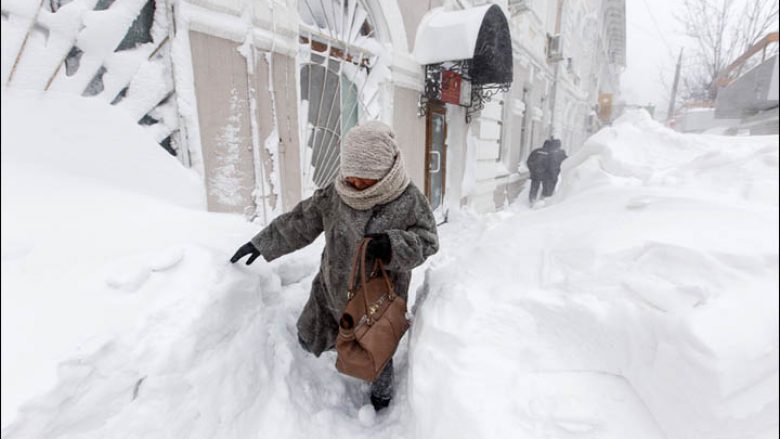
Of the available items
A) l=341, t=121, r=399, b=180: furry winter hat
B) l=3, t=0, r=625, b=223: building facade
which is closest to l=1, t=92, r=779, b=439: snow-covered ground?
l=3, t=0, r=625, b=223: building facade

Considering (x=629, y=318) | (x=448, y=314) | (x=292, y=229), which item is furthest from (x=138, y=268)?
(x=629, y=318)

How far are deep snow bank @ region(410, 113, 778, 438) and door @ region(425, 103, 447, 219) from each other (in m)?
4.03

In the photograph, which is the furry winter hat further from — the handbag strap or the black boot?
the black boot

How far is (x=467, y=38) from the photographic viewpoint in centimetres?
463

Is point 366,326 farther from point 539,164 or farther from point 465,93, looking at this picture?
point 539,164

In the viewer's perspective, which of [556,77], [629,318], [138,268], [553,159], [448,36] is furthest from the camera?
[556,77]

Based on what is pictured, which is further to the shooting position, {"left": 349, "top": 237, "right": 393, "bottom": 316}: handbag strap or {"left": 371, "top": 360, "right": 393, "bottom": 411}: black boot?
{"left": 371, "top": 360, "right": 393, "bottom": 411}: black boot

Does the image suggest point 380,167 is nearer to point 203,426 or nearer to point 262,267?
point 262,267

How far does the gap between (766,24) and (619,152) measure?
91 centimetres

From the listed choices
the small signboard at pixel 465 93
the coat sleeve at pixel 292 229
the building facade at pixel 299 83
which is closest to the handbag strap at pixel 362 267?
the coat sleeve at pixel 292 229

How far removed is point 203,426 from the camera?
1331 millimetres

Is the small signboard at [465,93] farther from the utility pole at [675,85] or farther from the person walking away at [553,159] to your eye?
the utility pole at [675,85]

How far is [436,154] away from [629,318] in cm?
485

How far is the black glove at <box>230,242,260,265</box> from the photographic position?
1.72 meters
